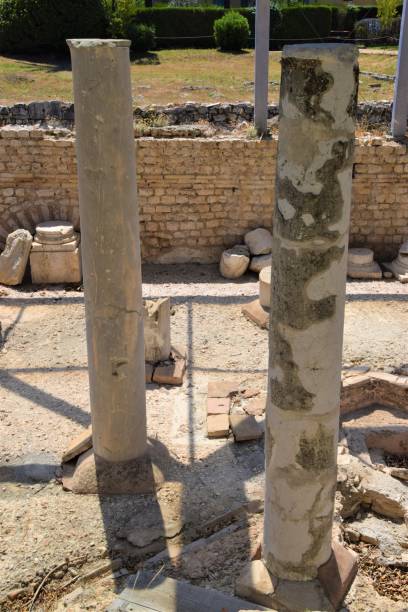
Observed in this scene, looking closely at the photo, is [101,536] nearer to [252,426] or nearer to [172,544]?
[172,544]

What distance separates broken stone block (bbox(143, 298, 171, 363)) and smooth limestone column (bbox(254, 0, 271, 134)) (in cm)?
475

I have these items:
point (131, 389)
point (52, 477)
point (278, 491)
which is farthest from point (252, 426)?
point (278, 491)

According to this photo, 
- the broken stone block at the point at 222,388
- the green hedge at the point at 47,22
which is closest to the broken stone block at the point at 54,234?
the broken stone block at the point at 222,388

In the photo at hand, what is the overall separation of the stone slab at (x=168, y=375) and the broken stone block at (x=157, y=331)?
177mm

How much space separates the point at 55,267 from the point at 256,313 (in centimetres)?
334

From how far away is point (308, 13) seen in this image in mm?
27109

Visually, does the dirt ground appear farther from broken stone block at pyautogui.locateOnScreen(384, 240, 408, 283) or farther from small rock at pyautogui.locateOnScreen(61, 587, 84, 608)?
broken stone block at pyautogui.locateOnScreen(384, 240, 408, 283)

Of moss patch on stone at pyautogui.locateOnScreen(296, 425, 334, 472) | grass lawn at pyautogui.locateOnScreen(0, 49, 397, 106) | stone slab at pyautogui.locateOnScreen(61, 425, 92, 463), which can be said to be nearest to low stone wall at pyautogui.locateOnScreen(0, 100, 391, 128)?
grass lawn at pyautogui.locateOnScreen(0, 49, 397, 106)

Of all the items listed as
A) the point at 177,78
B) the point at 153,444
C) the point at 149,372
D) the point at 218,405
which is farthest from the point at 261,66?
the point at 177,78

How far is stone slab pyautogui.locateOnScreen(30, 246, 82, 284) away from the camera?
403 inches

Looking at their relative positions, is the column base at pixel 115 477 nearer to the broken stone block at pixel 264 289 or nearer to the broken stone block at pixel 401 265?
the broken stone block at pixel 264 289

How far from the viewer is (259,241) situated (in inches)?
426

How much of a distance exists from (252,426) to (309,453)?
8.21ft

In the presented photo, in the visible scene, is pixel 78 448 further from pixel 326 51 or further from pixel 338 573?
pixel 326 51
